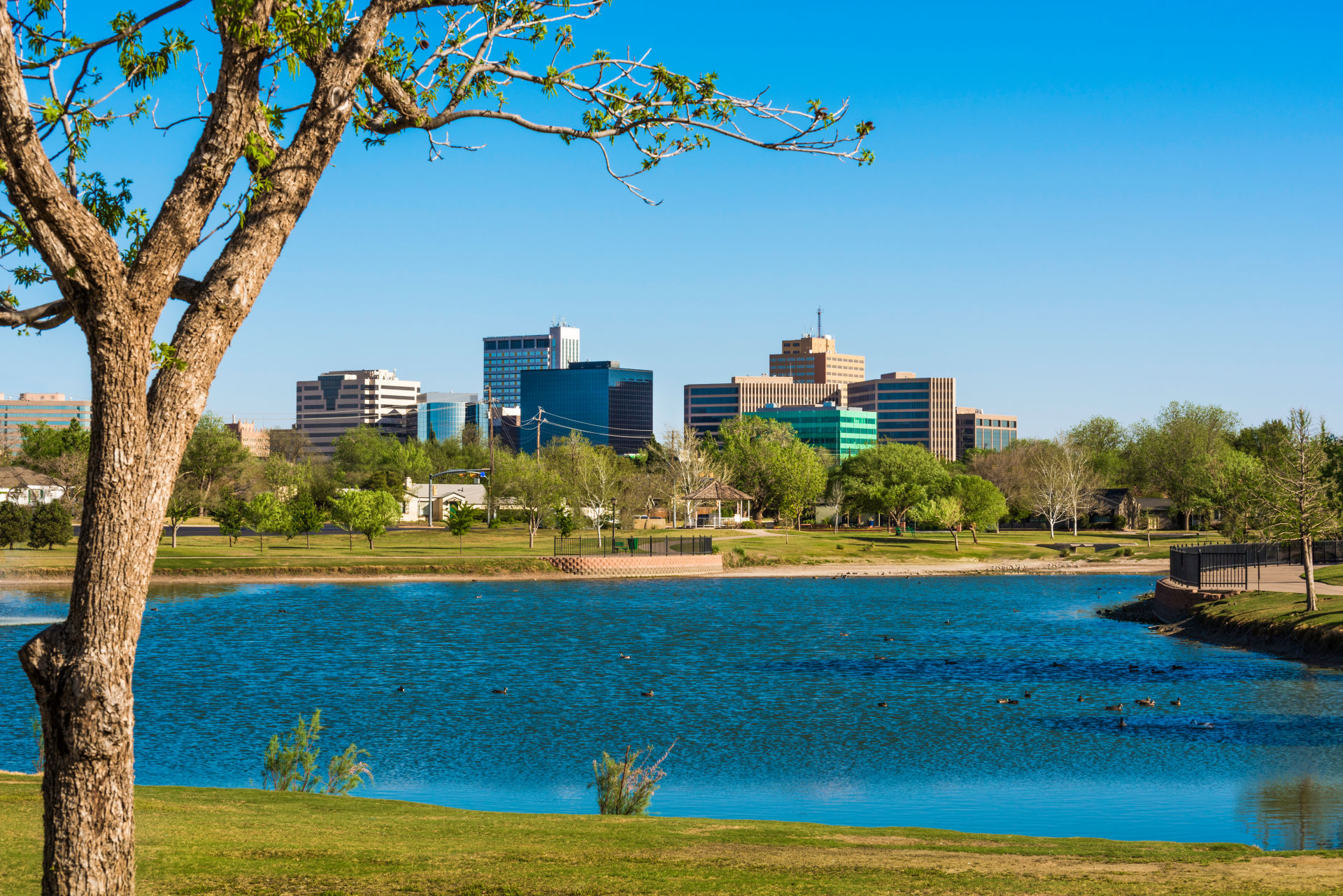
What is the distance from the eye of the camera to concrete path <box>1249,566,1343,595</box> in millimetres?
43500

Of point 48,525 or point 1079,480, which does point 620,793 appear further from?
point 1079,480

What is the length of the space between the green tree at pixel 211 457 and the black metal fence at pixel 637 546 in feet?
123

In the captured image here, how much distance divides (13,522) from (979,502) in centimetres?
7844

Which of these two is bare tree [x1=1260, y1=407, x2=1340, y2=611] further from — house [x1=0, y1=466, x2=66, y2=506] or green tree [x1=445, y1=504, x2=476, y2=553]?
house [x1=0, y1=466, x2=66, y2=506]

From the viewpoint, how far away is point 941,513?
98812 mm

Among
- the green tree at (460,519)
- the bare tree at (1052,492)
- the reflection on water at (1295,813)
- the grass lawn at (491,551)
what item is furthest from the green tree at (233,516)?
the bare tree at (1052,492)

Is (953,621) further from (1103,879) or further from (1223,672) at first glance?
(1103,879)

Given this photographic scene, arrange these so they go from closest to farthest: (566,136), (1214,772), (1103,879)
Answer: (566,136), (1103,879), (1214,772)

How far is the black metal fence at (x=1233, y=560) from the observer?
4950 centimetres

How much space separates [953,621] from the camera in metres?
53.9

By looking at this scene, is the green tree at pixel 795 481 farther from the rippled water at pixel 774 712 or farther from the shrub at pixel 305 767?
the shrub at pixel 305 767

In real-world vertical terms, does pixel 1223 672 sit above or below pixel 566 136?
below

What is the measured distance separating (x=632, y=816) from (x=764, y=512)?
119 m

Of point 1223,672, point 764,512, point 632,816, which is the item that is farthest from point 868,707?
point 764,512
